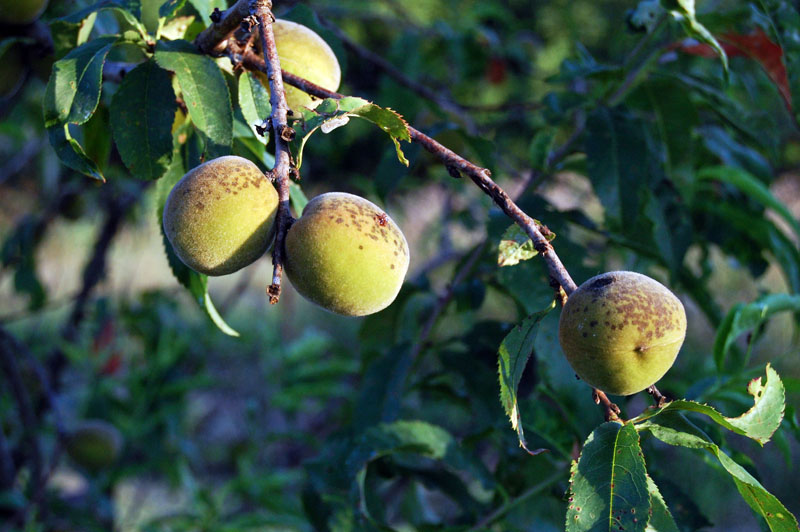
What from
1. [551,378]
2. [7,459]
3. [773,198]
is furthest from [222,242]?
[7,459]

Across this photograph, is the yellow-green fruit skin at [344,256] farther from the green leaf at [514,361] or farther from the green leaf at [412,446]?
the green leaf at [412,446]

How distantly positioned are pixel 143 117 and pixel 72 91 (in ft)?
0.34

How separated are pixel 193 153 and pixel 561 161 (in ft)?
2.31

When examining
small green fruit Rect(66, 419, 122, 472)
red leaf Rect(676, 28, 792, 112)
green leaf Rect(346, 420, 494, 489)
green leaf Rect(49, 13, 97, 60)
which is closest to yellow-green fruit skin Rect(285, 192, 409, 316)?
green leaf Rect(346, 420, 494, 489)

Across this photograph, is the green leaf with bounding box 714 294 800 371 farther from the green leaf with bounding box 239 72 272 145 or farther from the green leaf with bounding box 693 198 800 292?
the green leaf with bounding box 239 72 272 145

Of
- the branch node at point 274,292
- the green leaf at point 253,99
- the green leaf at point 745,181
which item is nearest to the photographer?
the branch node at point 274,292

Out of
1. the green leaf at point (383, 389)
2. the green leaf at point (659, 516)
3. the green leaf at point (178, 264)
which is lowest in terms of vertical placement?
the green leaf at point (383, 389)

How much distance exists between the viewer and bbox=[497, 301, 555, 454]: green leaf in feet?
2.29

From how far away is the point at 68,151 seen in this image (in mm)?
860

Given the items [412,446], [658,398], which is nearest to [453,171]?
[658,398]

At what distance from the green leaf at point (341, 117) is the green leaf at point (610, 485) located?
14.3 inches

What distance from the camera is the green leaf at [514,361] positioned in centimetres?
70

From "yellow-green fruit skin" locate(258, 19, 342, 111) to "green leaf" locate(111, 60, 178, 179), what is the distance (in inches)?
5.3

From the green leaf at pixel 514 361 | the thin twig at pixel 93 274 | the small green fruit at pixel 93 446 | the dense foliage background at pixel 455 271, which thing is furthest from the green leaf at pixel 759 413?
the thin twig at pixel 93 274
